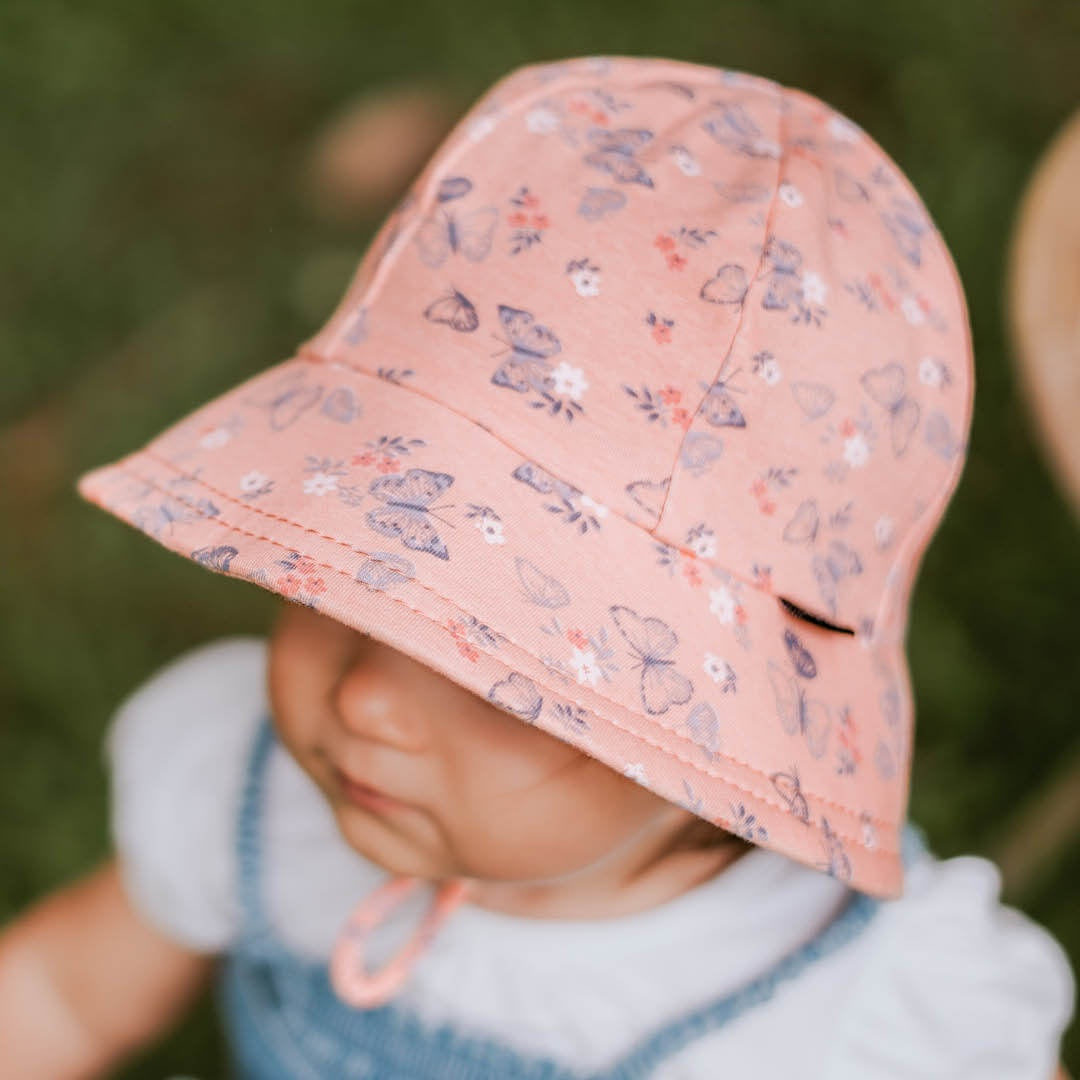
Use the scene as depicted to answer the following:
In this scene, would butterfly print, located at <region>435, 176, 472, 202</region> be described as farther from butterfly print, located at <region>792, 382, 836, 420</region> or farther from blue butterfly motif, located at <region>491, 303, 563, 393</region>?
butterfly print, located at <region>792, 382, 836, 420</region>

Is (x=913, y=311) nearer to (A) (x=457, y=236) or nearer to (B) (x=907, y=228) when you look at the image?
(B) (x=907, y=228)

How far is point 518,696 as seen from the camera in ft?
2.24

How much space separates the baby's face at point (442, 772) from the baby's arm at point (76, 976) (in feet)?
1.41

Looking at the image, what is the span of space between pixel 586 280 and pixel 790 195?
0.14 metres

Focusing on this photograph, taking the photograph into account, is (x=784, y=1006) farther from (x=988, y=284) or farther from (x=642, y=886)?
(x=988, y=284)

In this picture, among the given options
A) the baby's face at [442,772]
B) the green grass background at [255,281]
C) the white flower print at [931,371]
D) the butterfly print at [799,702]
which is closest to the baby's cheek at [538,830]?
the baby's face at [442,772]

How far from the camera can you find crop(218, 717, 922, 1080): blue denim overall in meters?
0.94

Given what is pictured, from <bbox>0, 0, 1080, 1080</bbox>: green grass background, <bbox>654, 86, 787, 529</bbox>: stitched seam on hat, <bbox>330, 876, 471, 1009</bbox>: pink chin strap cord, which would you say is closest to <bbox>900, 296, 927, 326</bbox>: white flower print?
<bbox>654, 86, 787, 529</bbox>: stitched seam on hat

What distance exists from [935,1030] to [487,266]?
58cm

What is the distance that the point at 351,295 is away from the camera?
2.81ft

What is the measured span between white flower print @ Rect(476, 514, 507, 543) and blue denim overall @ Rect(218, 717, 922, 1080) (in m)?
0.40

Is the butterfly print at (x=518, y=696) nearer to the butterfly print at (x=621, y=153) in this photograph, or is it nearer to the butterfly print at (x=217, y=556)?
the butterfly print at (x=217, y=556)

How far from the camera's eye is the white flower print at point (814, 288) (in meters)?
0.78

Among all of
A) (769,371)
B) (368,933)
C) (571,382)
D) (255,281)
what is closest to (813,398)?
(769,371)
